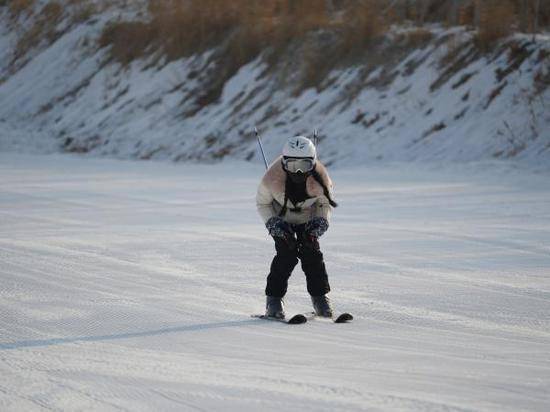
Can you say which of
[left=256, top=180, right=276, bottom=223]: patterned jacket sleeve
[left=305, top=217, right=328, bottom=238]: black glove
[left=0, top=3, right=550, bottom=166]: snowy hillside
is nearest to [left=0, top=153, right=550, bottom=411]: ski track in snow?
[left=305, top=217, right=328, bottom=238]: black glove

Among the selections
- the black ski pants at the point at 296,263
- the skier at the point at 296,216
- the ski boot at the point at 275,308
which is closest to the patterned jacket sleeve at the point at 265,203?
the skier at the point at 296,216

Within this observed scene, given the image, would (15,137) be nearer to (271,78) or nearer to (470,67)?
(271,78)

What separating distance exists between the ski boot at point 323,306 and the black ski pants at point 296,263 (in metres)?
0.04

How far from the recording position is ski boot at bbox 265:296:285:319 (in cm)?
850

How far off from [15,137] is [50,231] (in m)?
26.6

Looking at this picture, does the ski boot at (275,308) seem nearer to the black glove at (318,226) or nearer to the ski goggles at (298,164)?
the black glove at (318,226)

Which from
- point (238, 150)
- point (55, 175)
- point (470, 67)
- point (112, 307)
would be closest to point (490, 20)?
point (470, 67)

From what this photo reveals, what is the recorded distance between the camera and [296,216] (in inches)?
337

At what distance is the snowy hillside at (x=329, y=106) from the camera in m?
26.4

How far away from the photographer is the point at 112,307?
8914mm

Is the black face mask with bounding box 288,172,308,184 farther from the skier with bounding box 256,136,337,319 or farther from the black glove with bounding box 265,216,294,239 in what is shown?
the black glove with bounding box 265,216,294,239

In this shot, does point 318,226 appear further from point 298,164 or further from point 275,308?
point 275,308

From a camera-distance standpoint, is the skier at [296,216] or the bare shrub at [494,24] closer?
the skier at [296,216]

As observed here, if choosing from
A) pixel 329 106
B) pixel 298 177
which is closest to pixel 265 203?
pixel 298 177
